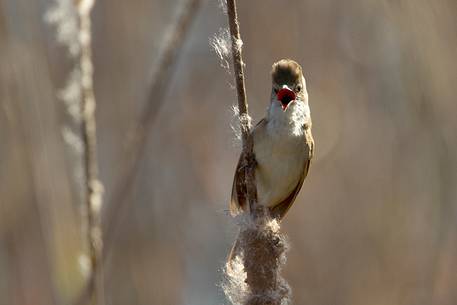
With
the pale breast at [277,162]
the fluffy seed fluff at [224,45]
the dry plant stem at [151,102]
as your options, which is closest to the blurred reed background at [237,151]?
the pale breast at [277,162]

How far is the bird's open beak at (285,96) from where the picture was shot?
252cm

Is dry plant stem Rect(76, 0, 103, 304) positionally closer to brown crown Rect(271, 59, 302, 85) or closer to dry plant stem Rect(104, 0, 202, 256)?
dry plant stem Rect(104, 0, 202, 256)

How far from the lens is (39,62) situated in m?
2.61

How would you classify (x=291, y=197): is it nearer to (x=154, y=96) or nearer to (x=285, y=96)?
(x=285, y=96)

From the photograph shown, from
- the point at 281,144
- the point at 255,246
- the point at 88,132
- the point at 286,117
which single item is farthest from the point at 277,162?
the point at 88,132

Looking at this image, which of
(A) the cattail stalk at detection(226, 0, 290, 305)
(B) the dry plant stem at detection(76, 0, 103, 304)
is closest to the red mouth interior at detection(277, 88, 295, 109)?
(A) the cattail stalk at detection(226, 0, 290, 305)

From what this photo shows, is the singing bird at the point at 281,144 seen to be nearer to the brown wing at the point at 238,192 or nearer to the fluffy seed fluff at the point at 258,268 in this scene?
the brown wing at the point at 238,192

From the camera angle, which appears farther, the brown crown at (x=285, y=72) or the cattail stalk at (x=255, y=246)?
the brown crown at (x=285, y=72)

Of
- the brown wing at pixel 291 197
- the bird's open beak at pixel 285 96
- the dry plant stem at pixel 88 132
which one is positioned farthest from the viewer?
the brown wing at pixel 291 197

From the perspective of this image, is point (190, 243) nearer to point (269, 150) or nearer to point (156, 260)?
point (156, 260)

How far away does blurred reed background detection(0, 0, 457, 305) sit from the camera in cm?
261

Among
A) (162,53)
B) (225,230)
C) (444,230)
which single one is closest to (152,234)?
(225,230)

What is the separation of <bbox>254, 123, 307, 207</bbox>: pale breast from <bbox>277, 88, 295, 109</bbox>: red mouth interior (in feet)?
0.66

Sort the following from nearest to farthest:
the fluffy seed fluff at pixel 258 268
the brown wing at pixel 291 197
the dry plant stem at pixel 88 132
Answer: the dry plant stem at pixel 88 132 < the fluffy seed fluff at pixel 258 268 < the brown wing at pixel 291 197
